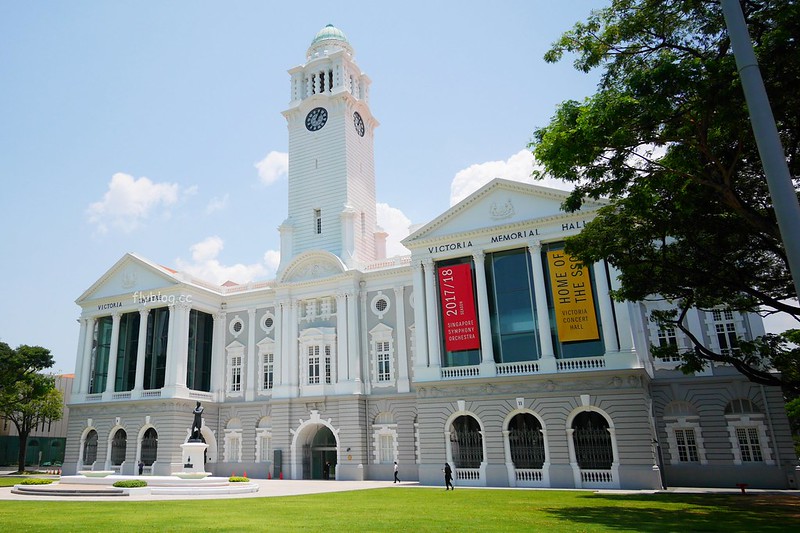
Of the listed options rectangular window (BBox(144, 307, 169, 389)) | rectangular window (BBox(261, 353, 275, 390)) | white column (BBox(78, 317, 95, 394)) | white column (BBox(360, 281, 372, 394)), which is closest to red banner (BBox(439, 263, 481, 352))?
white column (BBox(360, 281, 372, 394))

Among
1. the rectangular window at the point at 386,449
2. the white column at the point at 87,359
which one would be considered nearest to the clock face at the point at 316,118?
the white column at the point at 87,359

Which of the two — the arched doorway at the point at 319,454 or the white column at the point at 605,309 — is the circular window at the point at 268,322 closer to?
the arched doorway at the point at 319,454

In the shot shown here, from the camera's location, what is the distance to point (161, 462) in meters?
38.1

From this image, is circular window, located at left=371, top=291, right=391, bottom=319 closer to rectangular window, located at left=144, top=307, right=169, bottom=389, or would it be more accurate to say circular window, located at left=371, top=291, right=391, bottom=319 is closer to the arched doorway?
the arched doorway

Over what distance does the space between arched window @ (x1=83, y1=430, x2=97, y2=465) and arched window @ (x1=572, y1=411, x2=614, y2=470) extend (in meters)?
33.2

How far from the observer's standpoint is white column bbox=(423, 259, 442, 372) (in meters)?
32.3

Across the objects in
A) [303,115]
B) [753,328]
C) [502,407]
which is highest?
[303,115]

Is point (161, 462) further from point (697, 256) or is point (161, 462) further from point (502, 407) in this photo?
point (697, 256)

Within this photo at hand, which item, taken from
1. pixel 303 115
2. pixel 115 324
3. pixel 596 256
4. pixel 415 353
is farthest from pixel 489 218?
pixel 115 324

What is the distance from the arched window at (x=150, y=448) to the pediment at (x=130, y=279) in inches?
398

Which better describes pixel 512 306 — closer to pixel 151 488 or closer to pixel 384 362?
pixel 384 362

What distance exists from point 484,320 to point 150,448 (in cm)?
2454

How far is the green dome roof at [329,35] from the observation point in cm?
4716

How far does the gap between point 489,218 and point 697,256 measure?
1475 centimetres
